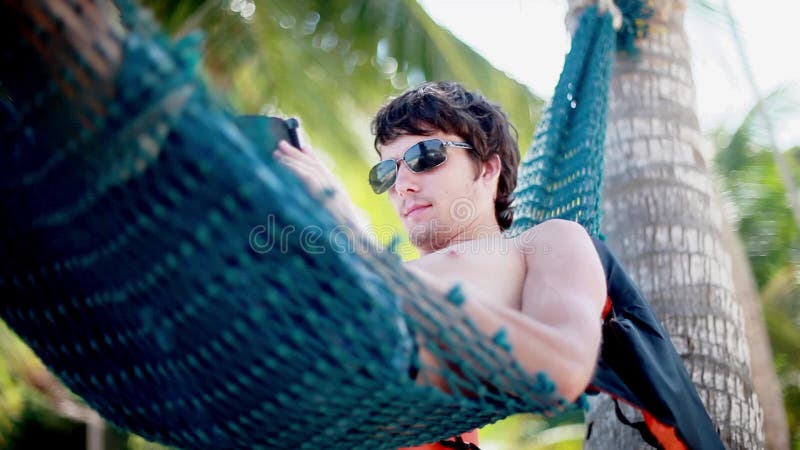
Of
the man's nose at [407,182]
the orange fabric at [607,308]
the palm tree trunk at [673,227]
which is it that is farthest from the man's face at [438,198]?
the palm tree trunk at [673,227]

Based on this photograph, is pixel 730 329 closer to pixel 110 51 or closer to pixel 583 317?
pixel 583 317

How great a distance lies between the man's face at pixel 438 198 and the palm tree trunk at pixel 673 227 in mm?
462

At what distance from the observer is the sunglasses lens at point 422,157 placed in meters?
1.61

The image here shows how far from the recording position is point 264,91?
18.0 feet

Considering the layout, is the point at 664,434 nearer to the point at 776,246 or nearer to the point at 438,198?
the point at 438,198

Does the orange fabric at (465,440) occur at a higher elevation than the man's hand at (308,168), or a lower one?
lower

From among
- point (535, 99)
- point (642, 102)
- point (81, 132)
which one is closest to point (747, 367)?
point (642, 102)

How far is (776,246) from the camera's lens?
693 cm

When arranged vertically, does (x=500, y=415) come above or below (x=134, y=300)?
below

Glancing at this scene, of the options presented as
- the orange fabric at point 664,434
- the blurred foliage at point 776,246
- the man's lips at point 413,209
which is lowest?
the orange fabric at point 664,434

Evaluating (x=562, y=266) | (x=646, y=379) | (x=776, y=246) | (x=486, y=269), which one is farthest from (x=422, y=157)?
(x=776, y=246)

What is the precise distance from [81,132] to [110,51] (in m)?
0.11

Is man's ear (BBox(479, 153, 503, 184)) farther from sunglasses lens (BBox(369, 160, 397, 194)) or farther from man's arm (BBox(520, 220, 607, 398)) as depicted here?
man's arm (BBox(520, 220, 607, 398))

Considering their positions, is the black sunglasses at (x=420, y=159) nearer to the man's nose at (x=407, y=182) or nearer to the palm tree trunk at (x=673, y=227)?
the man's nose at (x=407, y=182)
